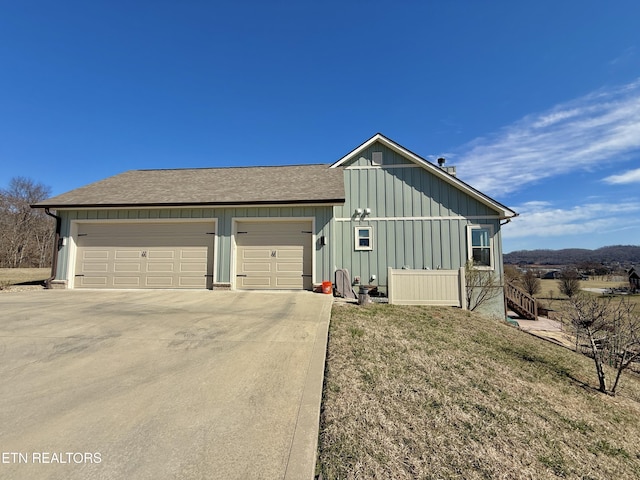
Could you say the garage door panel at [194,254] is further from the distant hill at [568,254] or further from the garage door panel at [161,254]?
the distant hill at [568,254]

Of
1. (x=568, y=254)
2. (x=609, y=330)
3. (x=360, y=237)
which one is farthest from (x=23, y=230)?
(x=568, y=254)

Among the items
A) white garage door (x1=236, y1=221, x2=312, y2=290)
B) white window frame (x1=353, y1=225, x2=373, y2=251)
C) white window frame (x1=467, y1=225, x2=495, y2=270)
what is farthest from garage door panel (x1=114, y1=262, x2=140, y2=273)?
white window frame (x1=467, y1=225, x2=495, y2=270)

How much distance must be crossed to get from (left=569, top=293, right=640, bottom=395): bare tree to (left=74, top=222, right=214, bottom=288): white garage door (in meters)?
9.90

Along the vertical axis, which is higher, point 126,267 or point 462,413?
point 126,267

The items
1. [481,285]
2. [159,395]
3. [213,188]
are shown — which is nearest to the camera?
[159,395]

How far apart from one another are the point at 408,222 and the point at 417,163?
2358mm

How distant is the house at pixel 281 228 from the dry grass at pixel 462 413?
495 centimetres

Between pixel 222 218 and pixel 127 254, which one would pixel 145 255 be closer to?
pixel 127 254

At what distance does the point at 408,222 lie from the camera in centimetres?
1132

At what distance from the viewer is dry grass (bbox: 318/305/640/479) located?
261cm

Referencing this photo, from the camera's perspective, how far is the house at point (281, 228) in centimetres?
1013


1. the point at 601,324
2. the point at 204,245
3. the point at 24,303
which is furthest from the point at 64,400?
the point at 601,324

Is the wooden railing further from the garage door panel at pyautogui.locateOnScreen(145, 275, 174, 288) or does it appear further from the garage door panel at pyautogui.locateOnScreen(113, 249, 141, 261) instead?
the garage door panel at pyautogui.locateOnScreen(113, 249, 141, 261)

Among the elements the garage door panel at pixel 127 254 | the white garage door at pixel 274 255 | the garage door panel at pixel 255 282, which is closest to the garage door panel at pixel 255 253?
the white garage door at pixel 274 255
